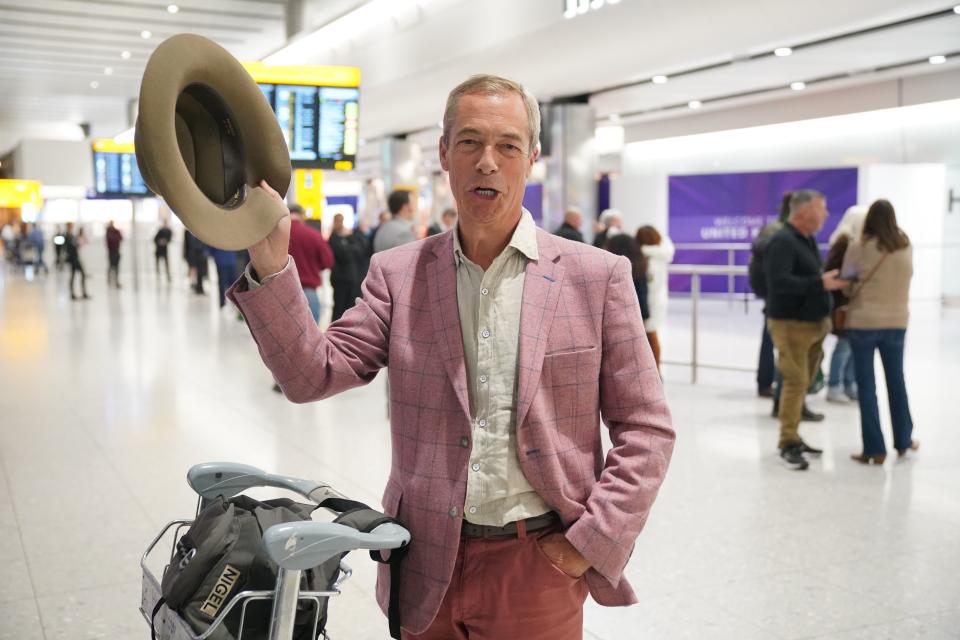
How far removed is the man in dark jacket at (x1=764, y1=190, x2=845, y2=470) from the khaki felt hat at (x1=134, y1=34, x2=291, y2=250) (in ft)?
15.6

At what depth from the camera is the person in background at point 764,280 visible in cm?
748

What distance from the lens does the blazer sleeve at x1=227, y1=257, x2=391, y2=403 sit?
5.12 feet

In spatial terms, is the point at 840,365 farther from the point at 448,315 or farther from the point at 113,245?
the point at 113,245

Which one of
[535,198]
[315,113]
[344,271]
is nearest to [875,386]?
[315,113]

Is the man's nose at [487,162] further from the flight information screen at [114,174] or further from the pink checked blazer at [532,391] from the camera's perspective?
the flight information screen at [114,174]

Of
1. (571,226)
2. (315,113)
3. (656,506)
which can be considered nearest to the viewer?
(656,506)

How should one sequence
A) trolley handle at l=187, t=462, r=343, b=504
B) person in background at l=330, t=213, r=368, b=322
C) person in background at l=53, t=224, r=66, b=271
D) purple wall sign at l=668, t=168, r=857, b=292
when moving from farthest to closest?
person in background at l=53, t=224, r=66, b=271 → purple wall sign at l=668, t=168, r=857, b=292 → person in background at l=330, t=213, r=368, b=322 → trolley handle at l=187, t=462, r=343, b=504

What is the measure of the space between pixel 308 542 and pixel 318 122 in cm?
752

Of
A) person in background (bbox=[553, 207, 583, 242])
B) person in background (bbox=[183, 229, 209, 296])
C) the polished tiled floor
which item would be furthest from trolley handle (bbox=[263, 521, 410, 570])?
person in background (bbox=[183, 229, 209, 296])

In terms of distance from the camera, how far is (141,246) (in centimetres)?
3403

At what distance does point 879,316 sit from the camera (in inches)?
Result: 228

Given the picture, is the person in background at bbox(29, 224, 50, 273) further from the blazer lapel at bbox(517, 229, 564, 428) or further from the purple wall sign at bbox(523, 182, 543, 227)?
the blazer lapel at bbox(517, 229, 564, 428)

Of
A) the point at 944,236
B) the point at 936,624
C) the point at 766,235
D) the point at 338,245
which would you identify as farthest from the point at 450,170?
the point at 944,236

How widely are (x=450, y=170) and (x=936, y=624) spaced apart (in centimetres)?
285
